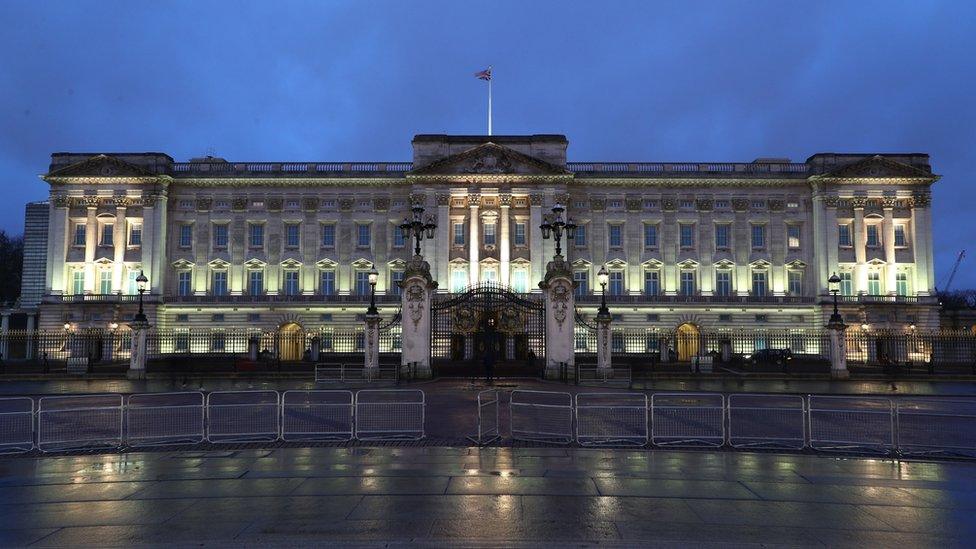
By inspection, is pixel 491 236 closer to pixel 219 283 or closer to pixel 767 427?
pixel 219 283

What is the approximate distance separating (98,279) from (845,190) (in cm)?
6397

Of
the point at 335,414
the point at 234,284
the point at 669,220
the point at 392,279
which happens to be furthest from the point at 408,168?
the point at 335,414

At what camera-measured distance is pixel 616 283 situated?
59.9m

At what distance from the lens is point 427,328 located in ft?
96.8

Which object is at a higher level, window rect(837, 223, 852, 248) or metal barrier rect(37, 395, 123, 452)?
window rect(837, 223, 852, 248)

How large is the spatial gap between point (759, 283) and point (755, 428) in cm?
4789

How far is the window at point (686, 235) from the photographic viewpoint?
2376 inches

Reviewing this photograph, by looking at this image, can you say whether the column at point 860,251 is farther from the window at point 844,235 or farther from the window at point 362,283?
the window at point 362,283

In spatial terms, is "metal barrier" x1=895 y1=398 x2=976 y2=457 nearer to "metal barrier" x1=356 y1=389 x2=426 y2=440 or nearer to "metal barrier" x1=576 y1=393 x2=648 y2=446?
"metal barrier" x1=576 y1=393 x2=648 y2=446

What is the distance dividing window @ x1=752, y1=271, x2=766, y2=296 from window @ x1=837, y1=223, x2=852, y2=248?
705 cm

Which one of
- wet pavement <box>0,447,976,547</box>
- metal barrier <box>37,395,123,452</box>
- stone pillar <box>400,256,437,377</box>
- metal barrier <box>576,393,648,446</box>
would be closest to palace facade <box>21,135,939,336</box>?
stone pillar <box>400,256,437,377</box>

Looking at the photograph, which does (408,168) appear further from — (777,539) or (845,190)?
(777,539)

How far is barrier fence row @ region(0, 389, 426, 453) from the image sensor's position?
527 inches

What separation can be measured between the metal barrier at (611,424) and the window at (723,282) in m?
41.7
